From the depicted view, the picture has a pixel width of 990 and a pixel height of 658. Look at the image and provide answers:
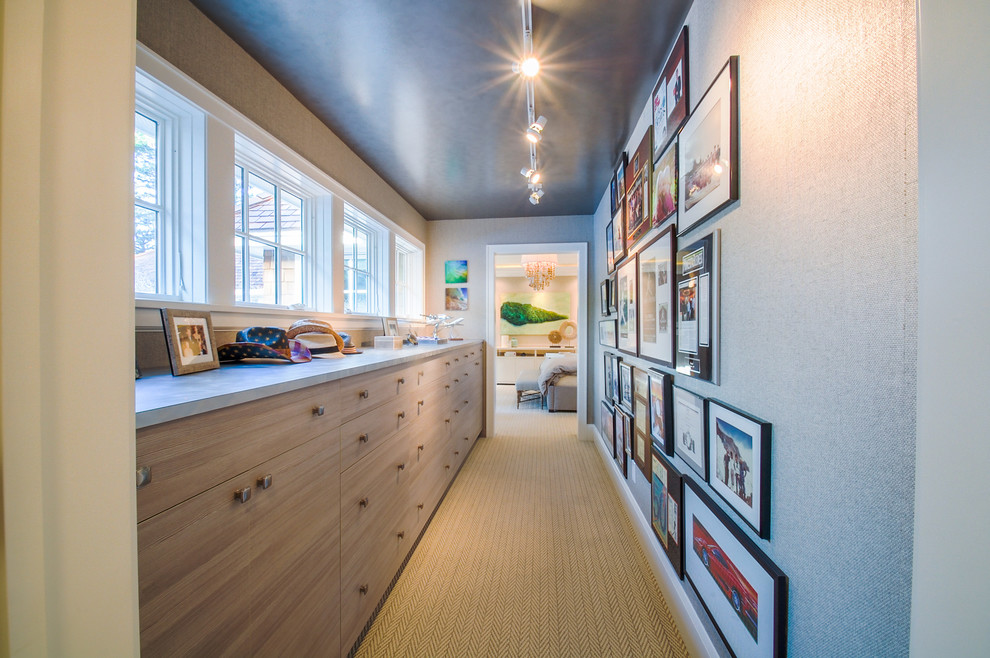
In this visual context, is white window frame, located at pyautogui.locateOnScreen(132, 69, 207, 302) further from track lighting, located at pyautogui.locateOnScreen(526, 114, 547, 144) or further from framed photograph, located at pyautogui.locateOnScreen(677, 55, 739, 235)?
framed photograph, located at pyautogui.locateOnScreen(677, 55, 739, 235)

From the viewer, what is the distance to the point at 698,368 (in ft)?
4.43

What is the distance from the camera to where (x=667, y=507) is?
1.70 metres

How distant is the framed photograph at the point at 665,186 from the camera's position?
1616mm

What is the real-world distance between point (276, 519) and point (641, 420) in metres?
1.83

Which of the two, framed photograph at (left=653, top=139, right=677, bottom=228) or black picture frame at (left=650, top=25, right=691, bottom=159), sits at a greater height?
black picture frame at (left=650, top=25, right=691, bottom=159)

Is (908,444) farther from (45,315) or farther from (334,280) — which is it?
(334,280)

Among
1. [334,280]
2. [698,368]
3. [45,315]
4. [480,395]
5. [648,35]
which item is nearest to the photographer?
[45,315]

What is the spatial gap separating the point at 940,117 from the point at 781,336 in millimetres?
611

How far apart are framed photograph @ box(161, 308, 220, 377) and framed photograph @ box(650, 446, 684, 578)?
1779 millimetres

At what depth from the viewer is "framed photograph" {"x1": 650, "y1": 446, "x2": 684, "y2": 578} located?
1550 mm

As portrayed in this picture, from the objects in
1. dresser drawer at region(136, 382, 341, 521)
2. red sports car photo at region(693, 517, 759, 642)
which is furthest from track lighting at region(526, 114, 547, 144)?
red sports car photo at region(693, 517, 759, 642)

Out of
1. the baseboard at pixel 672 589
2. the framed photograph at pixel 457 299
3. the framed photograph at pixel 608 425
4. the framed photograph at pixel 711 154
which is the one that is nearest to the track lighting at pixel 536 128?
the framed photograph at pixel 711 154

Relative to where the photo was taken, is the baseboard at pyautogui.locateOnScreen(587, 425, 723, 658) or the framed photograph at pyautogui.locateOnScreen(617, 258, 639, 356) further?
the framed photograph at pyautogui.locateOnScreen(617, 258, 639, 356)

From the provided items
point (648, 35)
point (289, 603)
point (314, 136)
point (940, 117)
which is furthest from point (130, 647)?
point (314, 136)
